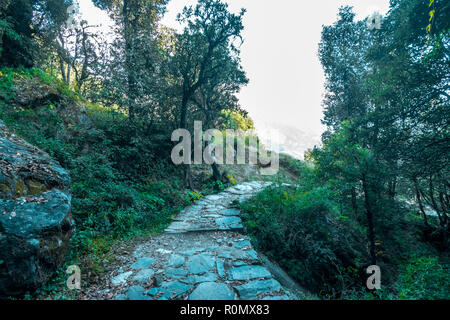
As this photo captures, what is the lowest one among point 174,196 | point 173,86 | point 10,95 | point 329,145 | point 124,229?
point 124,229

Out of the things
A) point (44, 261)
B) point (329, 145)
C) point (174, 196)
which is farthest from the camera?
point (174, 196)

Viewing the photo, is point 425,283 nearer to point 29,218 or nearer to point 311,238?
point 311,238

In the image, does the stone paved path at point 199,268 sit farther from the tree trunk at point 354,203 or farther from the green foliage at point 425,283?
the tree trunk at point 354,203

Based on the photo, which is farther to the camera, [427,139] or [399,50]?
[399,50]

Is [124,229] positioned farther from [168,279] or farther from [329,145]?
[329,145]

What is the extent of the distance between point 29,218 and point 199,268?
2.29 meters

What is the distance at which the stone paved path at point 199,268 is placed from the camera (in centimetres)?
246

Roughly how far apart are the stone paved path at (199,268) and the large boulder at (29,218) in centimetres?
88

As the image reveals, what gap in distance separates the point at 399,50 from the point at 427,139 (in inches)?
105

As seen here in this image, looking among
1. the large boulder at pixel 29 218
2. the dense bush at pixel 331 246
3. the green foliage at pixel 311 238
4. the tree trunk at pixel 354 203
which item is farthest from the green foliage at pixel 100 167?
the tree trunk at pixel 354 203

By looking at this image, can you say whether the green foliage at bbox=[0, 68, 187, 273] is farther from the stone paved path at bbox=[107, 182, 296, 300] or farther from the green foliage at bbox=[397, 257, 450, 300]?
the green foliage at bbox=[397, 257, 450, 300]

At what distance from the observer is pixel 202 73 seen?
672 cm

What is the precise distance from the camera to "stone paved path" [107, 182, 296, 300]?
246 cm

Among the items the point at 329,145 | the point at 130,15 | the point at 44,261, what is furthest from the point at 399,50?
the point at 130,15
